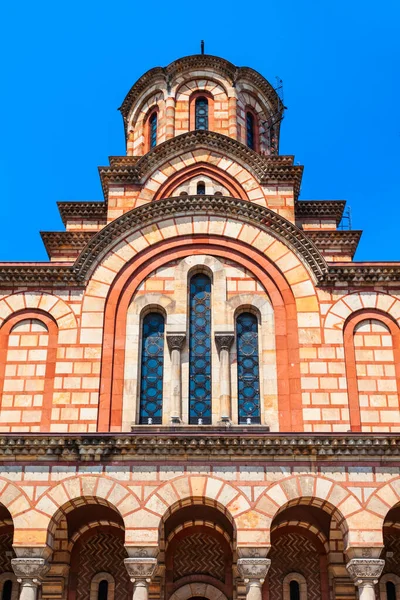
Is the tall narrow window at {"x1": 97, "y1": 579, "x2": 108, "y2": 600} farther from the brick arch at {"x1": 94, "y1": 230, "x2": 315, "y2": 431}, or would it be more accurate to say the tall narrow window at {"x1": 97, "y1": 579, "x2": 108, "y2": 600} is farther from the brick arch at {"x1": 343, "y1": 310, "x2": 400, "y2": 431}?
the brick arch at {"x1": 343, "y1": 310, "x2": 400, "y2": 431}

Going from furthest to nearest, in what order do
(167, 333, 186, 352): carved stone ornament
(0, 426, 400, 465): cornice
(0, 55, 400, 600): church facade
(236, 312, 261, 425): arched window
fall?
1. (167, 333, 186, 352): carved stone ornament
2. (236, 312, 261, 425): arched window
3. (0, 426, 400, 465): cornice
4. (0, 55, 400, 600): church facade

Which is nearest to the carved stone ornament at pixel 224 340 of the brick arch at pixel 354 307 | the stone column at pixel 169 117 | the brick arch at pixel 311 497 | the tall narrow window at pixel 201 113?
the brick arch at pixel 354 307

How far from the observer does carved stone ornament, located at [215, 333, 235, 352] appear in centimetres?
2080

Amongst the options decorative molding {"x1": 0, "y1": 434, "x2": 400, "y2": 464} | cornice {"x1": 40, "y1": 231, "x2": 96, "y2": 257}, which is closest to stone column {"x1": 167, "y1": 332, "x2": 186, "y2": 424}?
decorative molding {"x1": 0, "y1": 434, "x2": 400, "y2": 464}

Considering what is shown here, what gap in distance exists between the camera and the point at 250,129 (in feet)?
93.9

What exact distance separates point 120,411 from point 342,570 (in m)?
6.49

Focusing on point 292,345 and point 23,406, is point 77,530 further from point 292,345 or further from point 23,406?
point 292,345

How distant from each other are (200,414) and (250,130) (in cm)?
1231

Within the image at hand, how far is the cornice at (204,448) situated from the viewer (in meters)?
16.8

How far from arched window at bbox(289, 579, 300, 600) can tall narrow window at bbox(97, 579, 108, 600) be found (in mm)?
4432

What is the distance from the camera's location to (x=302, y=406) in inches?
781

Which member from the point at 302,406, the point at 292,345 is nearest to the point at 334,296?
the point at 292,345

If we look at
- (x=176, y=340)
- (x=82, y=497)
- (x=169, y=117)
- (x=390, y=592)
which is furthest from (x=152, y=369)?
(x=169, y=117)

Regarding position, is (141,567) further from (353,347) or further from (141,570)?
(353,347)
